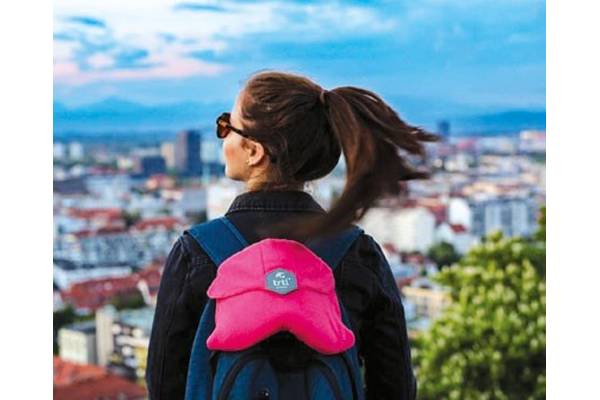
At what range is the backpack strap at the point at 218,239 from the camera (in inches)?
40.8

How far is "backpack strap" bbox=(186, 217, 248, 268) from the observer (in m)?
1.04

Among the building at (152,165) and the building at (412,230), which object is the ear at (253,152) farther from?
the building at (152,165)

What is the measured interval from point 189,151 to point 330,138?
395 centimetres

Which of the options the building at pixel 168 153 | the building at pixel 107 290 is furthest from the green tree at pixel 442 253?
the building at pixel 168 153

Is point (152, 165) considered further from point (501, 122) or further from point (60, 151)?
point (501, 122)

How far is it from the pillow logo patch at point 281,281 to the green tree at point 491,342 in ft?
7.82

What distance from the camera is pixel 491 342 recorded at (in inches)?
131

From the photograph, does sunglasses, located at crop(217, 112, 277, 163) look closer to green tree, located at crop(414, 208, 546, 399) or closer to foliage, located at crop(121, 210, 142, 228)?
green tree, located at crop(414, 208, 546, 399)

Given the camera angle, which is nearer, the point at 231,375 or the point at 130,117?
the point at 231,375

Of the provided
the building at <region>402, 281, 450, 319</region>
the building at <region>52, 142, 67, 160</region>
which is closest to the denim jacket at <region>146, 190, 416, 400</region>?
the building at <region>402, 281, 450, 319</region>

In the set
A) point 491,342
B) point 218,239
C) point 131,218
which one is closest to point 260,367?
point 218,239
